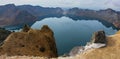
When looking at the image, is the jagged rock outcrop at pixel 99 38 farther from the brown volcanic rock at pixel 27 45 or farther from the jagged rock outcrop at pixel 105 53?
the brown volcanic rock at pixel 27 45

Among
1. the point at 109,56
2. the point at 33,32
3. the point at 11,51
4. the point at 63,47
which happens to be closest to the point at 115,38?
the point at 109,56

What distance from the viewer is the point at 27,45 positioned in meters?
37.9

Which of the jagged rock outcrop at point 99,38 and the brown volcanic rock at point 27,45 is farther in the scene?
the brown volcanic rock at point 27,45

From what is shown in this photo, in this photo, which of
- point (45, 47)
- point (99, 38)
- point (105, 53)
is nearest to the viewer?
point (105, 53)

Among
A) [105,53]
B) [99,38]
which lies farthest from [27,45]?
[105,53]

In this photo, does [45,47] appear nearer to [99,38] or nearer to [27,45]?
[27,45]

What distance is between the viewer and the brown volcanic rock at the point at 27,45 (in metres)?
34.5

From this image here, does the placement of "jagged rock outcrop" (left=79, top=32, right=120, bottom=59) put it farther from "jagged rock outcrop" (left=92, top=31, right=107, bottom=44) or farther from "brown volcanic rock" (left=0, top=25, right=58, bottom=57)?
"brown volcanic rock" (left=0, top=25, right=58, bottom=57)

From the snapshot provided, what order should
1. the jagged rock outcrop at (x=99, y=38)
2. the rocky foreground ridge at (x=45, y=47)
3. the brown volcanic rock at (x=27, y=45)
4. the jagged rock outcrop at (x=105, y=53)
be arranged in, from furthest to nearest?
the brown volcanic rock at (x=27, y=45) < the jagged rock outcrop at (x=99, y=38) < the rocky foreground ridge at (x=45, y=47) < the jagged rock outcrop at (x=105, y=53)

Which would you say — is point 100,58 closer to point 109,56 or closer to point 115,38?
point 109,56

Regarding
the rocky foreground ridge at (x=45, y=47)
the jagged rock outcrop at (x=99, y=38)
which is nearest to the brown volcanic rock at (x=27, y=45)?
the rocky foreground ridge at (x=45, y=47)

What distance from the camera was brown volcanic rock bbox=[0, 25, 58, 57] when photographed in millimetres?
34469

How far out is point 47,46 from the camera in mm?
41219

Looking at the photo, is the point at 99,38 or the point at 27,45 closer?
the point at 99,38
